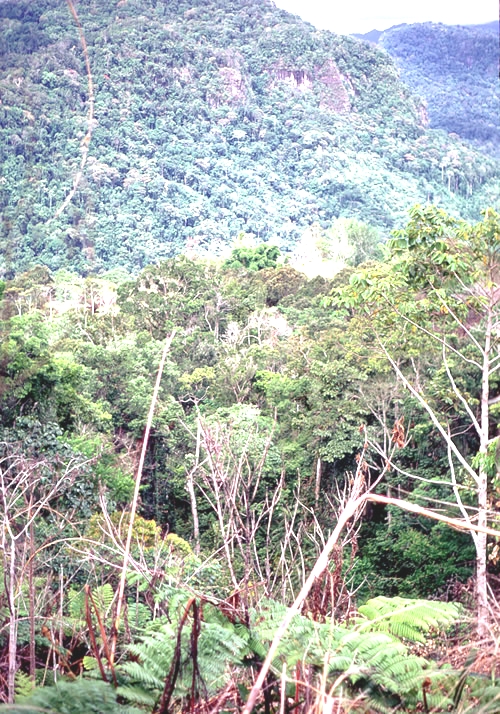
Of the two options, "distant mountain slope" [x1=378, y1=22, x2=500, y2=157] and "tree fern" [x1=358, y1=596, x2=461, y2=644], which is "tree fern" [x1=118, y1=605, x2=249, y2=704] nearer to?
"tree fern" [x1=358, y1=596, x2=461, y2=644]

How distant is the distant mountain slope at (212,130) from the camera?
16828 mm

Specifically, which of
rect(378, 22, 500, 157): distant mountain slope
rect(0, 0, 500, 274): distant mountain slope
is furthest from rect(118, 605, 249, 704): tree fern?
rect(378, 22, 500, 157): distant mountain slope

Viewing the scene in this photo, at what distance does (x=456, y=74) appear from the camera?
42.9 m

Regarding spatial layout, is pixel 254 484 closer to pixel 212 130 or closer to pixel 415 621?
pixel 415 621

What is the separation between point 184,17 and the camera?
44031 mm

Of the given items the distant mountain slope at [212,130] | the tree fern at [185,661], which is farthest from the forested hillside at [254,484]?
the distant mountain slope at [212,130]

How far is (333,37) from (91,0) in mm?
26802

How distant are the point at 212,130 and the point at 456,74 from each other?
14.9 m

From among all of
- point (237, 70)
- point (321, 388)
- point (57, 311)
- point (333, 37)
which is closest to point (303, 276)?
point (57, 311)

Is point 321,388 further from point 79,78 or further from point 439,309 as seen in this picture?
point 79,78

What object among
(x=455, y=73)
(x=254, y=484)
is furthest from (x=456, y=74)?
(x=254, y=484)

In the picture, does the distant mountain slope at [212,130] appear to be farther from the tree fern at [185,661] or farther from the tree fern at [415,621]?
the tree fern at [185,661]

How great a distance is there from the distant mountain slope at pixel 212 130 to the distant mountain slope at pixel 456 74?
109 cm

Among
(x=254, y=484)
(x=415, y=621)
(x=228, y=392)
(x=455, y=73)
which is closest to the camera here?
(x=415, y=621)
